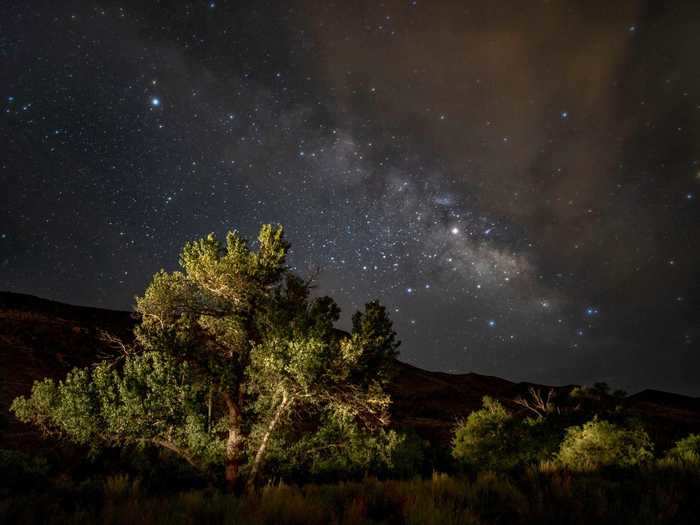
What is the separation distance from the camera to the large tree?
1214 cm

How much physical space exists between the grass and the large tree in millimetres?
5340

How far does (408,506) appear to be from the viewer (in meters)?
5.44

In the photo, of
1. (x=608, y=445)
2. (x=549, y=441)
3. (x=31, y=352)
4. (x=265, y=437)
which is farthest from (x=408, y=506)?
(x=31, y=352)

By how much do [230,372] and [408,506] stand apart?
8971 millimetres

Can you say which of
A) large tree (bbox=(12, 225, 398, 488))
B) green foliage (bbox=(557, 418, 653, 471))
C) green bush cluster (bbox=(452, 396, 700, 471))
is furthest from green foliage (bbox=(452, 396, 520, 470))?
large tree (bbox=(12, 225, 398, 488))

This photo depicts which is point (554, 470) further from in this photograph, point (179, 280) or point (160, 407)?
point (179, 280)

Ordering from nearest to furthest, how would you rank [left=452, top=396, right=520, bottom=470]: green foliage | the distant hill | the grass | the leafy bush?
the grass → the leafy bush → [left=452, top=396, right=520, bottom=470]: green foliage → the distant hill

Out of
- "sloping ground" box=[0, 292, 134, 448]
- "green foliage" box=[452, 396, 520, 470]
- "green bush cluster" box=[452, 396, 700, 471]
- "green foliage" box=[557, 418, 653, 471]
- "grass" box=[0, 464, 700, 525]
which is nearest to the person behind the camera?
"grass" box=[0, 464, 700, 525]

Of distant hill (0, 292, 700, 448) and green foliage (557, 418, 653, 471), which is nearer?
green foliage (557, 418, 653, 471)

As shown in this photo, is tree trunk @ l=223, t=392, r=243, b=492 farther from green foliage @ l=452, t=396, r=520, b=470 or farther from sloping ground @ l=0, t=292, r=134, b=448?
sloping ground @ l=0, t=292, r=134, b=448

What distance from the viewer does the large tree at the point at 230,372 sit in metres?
12.1

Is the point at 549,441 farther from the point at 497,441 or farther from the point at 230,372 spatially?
the point at 230,372

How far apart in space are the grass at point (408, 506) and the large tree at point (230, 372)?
17.5 feet

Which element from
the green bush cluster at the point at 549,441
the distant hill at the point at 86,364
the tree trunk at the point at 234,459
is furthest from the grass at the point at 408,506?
the green bush cluster at the point at 549,441
